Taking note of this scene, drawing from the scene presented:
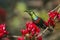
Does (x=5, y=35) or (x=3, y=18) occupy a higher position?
(x=3, y=18)

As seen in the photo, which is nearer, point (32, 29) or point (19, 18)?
point (32, 29)

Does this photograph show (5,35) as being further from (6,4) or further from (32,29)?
(6,4)

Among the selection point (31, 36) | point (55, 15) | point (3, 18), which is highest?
point (3, 18)

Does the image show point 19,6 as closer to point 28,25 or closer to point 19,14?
point 19,14

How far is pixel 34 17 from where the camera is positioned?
87.6 inches

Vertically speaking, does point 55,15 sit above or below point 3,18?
below

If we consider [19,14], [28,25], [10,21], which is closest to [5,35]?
[28,25]

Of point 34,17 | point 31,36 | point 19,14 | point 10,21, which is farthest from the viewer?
point 19,14

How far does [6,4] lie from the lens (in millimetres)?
5918

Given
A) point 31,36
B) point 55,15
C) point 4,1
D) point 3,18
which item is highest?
point 4,1

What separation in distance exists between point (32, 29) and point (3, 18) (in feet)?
11.9

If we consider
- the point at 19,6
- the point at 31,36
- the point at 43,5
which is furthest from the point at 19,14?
the point at 31,36

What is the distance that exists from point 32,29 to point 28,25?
0.04 m

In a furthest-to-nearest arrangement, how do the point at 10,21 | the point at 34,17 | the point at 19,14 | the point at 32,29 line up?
1. the point at 19,14
2. the point at 10,21
3. the point at 34,17
4. the point at 32,29
